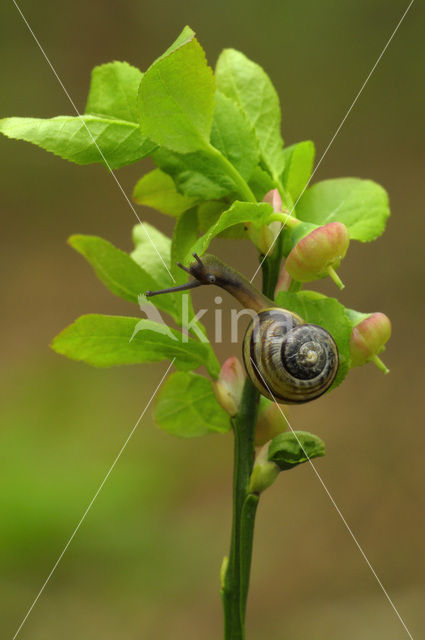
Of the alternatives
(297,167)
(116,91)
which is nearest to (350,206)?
(297,167)

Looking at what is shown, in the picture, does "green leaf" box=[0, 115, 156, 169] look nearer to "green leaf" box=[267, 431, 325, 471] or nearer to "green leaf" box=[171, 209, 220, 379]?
"green leaf" box=[171, 209, 220, 379]

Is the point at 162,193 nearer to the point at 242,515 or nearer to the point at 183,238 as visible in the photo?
the point at 183,238

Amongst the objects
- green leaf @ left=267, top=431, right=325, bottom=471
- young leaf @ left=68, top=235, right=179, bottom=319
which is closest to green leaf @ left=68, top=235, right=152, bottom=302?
young leaf @ left=68, top=235, right=179, bottom=319

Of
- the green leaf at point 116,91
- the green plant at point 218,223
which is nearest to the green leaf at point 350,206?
the green plant at point 218,223

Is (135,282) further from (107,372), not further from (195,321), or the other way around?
(107,372)

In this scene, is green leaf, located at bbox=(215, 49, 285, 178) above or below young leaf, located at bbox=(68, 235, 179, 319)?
above

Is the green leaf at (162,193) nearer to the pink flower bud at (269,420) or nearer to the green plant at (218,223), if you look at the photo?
the green plant at (218,223)

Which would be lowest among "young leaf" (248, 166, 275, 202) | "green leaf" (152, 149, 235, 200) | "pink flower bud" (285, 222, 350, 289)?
"pink flower bud" (285, 222, 350, 289)

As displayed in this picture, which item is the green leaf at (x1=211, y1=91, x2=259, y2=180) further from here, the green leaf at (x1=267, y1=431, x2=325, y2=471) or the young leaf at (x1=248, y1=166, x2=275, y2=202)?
the green leaf at (x1=267, y1=431, x2=325, y2=471)
